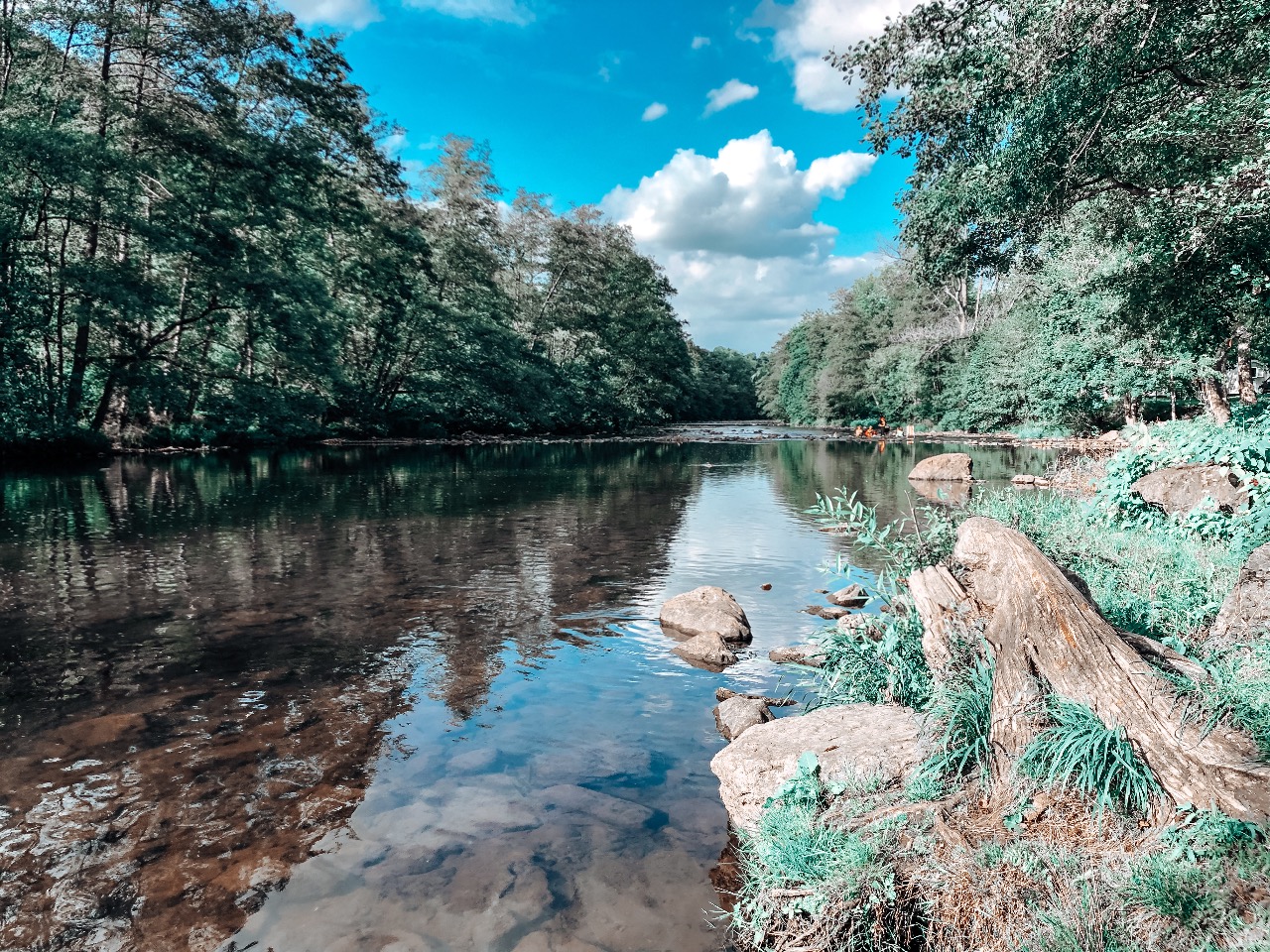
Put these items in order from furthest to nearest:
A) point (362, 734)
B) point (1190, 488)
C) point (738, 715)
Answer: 1. point (1190, 488)
2. point (738, 715)
3. point (362, 734)

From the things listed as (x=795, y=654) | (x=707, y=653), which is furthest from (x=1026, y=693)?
(x=707, y=653)

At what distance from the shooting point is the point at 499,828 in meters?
4.82

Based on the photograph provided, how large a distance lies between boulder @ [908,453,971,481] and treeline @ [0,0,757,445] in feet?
80.6

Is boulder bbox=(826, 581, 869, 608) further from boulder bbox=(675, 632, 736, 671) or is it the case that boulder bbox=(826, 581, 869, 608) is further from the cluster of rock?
the cluster of rock

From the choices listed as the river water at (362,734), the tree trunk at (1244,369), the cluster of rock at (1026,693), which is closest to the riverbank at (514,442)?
the tree trunk at (1244,369)

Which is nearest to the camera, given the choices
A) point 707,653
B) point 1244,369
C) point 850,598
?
point 707,653

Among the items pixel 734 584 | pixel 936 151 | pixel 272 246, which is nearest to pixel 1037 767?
pixel 734 584

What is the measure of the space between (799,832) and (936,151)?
1279 cm

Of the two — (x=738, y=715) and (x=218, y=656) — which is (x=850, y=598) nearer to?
(x=738, y=715)

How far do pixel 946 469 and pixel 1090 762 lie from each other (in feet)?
73.9

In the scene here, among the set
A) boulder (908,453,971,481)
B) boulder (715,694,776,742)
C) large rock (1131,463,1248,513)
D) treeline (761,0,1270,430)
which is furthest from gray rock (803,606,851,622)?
boulder (908,453,971,481)

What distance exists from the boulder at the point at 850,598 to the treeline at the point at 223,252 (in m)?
24.5

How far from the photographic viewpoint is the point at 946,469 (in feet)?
80.3

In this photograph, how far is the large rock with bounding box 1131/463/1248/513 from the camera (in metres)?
10.2
